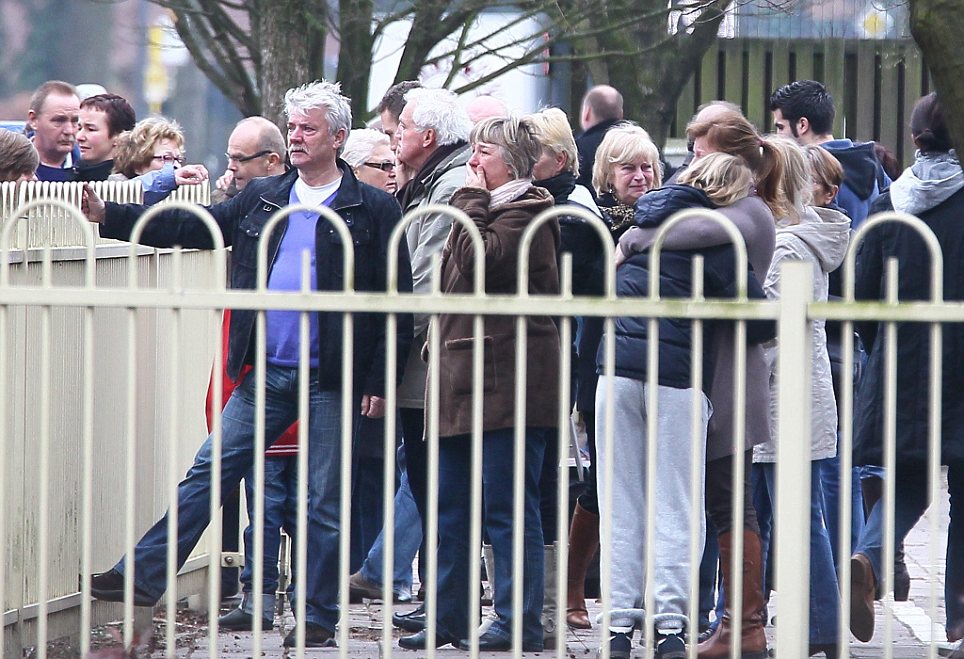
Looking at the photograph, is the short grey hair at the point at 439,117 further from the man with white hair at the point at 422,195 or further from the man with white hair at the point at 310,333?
the man with white hair at the point at 310,333

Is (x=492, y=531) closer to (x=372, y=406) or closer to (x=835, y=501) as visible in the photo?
(x=372, y=406)

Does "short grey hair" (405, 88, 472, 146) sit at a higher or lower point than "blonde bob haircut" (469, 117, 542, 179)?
higher

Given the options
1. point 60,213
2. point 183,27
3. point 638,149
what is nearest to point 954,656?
point 638,149

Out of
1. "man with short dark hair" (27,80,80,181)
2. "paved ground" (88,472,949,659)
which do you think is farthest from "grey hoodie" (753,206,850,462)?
"man with short dark hair" (27,80,80,181)

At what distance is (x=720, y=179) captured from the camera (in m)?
5.62

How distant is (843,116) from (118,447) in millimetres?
9517

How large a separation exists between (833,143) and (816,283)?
1.74m

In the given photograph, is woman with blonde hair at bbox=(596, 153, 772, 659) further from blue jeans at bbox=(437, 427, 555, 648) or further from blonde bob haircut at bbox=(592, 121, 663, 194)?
blonde bob haircut at bbox=(592, 121, 663, 194)

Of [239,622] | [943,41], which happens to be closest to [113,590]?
[239,622]

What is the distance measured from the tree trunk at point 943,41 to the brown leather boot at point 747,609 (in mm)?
1637

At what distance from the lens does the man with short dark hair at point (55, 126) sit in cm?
812

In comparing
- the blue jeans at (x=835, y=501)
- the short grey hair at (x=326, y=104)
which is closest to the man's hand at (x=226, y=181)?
the short grey hair at (x=326, y=104)

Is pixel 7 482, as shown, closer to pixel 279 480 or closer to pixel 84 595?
pixel 84 595

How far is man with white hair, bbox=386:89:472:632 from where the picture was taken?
6.39 metres
